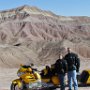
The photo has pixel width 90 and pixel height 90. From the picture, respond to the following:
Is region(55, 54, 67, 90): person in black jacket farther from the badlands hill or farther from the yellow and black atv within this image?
the badlands hill

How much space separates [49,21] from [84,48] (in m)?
64.0

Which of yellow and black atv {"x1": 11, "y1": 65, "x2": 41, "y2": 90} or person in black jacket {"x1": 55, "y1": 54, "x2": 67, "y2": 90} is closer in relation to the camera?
person in black jacket {"x1": 55, "y1": 54, "x2": 67, "y2": 90}

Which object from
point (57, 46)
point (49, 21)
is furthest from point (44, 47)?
point (49, 21)

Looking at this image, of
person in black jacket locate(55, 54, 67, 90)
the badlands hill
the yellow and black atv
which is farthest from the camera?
the badlands hill

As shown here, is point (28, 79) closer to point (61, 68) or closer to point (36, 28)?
point (61, 68)

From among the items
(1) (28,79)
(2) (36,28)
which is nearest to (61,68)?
(1) (28,79)

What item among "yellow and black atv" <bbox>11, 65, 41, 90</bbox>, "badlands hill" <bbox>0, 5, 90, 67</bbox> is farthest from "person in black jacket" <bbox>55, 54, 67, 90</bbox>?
"badlands hill" <bbox>0, 5, 90, 67</bbox>

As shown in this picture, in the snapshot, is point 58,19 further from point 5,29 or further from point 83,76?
point 83,76

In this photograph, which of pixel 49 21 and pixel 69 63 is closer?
pixel 69 63

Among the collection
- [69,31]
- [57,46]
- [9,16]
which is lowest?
[57,46]

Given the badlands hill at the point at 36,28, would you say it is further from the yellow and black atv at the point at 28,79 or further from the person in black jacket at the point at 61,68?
the person in black jacket at the point at 61,68

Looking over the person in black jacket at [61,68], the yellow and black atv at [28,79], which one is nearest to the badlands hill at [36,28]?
the yellow and black atv at [28,79]

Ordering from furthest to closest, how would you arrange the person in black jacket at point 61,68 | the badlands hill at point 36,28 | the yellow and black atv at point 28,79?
the badlands hill at point 36,28
the yellow and black atv at point 28,79
the person in black jacket at point 61,68

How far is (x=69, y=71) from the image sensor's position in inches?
484
